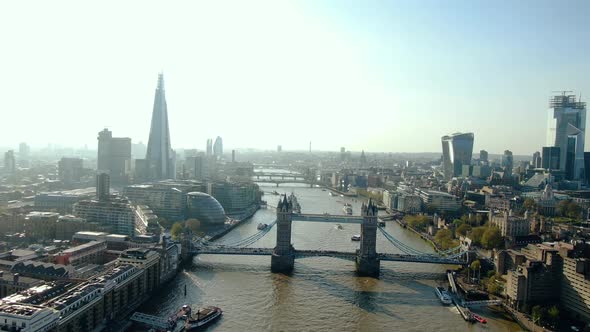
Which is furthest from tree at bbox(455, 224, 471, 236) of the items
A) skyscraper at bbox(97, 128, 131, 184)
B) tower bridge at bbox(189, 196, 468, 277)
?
skyscraper at bbox(97, 128, 131, 184)

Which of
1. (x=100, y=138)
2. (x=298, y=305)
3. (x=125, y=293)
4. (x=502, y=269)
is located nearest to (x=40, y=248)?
(x=125, y=293)

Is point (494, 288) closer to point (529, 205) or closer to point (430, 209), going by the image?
point (430, 209)

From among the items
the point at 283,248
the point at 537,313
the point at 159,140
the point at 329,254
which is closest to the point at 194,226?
the point at 283,248

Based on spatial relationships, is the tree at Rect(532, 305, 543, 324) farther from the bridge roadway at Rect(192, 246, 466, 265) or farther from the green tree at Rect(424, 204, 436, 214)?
the green tree at Rect(424, 204, 436, 214)

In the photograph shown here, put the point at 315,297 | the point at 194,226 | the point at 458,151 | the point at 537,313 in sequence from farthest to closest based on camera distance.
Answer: the point at 458,151 < the point at 194,226 < the point at 315,297 < the point at 537,313

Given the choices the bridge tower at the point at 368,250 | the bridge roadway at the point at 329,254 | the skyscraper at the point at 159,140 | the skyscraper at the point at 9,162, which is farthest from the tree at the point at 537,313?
the skyscraper at the point at 9,162

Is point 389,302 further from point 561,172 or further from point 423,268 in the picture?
point 561,172
